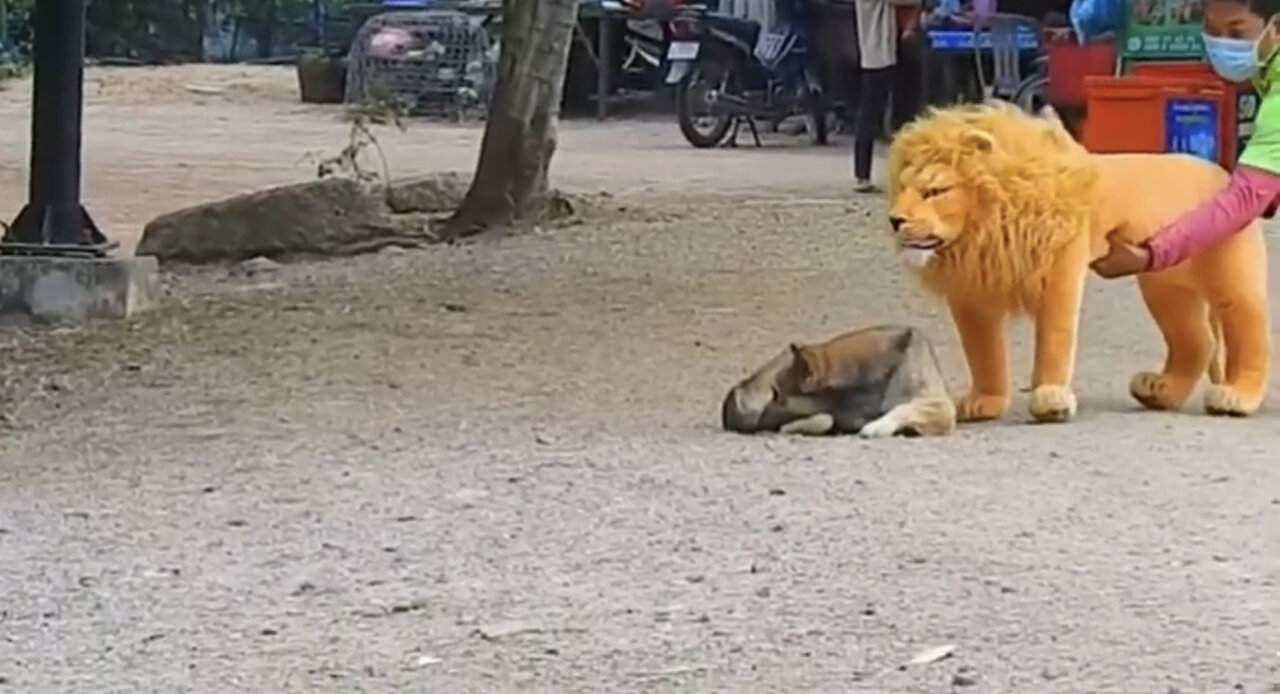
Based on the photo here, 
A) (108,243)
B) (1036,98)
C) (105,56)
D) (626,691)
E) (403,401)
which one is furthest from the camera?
(105,56)

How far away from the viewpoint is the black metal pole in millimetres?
9164

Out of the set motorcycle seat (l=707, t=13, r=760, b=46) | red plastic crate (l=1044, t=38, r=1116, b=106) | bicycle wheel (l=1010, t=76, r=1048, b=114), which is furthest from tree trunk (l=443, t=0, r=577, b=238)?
motorcycle seat (l=707, t=13, r=760, b=46)

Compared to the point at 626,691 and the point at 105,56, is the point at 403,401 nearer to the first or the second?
the point at 626,691

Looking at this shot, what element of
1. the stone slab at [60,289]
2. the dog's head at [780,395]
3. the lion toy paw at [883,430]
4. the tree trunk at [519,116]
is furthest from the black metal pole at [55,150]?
the lion toy paw at [883,430]

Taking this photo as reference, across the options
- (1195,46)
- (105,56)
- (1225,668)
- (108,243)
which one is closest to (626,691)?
(1225,668)

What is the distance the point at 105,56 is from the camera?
31.6 m

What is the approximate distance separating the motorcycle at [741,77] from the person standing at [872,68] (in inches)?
199

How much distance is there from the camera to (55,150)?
918 centimetres

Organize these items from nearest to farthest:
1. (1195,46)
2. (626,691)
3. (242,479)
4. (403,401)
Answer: (626,691) → (242,479) → (403,401) → (1195,46)

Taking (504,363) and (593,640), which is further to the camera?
(504,363)

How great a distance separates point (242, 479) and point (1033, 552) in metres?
1.92

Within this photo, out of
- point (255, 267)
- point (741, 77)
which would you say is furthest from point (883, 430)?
point (741, 77)

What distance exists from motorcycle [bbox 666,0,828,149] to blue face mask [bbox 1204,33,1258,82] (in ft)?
41.4

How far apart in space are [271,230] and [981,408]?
227 inches
